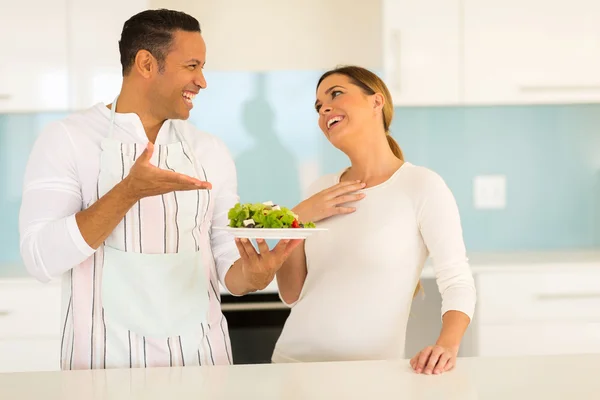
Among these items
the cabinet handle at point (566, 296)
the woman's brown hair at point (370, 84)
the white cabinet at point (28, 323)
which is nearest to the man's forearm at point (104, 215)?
the woman's brown hair at point (370, 84)

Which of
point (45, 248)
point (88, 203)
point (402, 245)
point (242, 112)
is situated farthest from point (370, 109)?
point (242, 112)

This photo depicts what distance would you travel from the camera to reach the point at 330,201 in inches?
70.6

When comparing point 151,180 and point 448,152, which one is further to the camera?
point 448,152

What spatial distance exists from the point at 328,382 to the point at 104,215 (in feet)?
1.71

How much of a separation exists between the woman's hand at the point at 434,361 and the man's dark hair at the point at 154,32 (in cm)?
81

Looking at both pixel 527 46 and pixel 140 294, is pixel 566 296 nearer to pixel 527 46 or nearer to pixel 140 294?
pixel 527 46

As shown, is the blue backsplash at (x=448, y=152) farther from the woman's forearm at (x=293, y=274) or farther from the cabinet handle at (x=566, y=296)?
the woman's forearm at (x=293, y=274)

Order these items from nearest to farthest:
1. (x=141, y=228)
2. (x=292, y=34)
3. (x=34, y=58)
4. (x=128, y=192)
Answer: (x=128, y=192)
(x=141, y=228)
(x=34, y=58)
(x=292, y=34)

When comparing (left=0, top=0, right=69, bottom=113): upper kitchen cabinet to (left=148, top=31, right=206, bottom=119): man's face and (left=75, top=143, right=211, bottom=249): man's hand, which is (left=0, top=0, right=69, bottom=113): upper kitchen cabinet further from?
(left=75, top=143, right=211, bottom=249): man's hand

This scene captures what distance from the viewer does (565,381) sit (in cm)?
132

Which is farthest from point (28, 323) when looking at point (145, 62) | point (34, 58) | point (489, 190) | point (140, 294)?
point (489, 190)

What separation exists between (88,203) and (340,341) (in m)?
0.61

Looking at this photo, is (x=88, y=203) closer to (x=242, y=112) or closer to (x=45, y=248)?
(x=45, y=248)

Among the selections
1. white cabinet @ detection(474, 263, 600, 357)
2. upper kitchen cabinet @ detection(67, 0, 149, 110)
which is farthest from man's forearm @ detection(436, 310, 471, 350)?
upper kitchen cabinet @ detection(67, 0, 149, 110)
